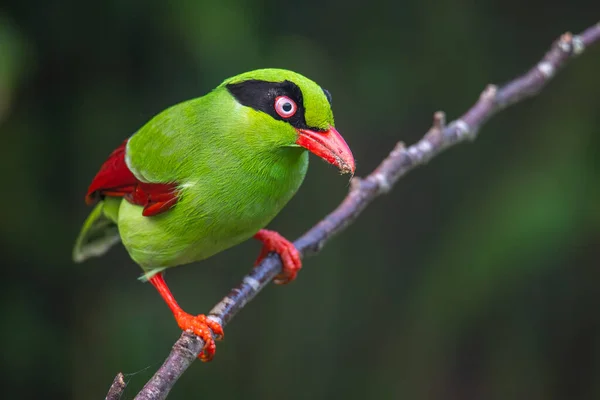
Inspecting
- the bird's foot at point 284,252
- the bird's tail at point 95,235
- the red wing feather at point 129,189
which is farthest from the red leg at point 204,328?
the bird's tail at point 95,235

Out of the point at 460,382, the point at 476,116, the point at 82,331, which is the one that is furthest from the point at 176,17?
the point at 460,382

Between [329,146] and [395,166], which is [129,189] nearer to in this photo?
[329,146]

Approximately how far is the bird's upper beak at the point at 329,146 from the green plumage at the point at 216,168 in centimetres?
2

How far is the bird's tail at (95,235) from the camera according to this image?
302 centimetres

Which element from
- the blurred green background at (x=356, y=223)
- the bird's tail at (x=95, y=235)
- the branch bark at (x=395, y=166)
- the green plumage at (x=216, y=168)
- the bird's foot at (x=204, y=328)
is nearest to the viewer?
the green plumage at (x=216, y=168)

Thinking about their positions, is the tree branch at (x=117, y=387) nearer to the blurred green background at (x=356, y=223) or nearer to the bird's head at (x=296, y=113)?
the bird's head at (x=296, y=113)

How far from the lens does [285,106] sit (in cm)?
208

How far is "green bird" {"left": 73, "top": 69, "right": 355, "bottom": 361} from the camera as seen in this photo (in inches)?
81.8

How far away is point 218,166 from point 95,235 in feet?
3.45

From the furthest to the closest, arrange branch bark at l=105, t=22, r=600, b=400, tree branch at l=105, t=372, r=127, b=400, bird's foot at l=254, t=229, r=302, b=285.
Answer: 1. bird's foot at l=254, t=229, r=302, b=285
2. branch bark at l=105, t=22, r=600, b=400
3. tree branch at l=105, t=372, r=127, b=400

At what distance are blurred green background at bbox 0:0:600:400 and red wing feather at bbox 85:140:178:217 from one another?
790 millimetres

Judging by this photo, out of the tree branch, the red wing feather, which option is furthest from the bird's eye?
the tree branch

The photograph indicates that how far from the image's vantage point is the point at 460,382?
14.4ft

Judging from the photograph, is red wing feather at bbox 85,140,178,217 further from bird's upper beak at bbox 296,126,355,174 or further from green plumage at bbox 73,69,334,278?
bird's upper beak at bbox 296,126,355,174
